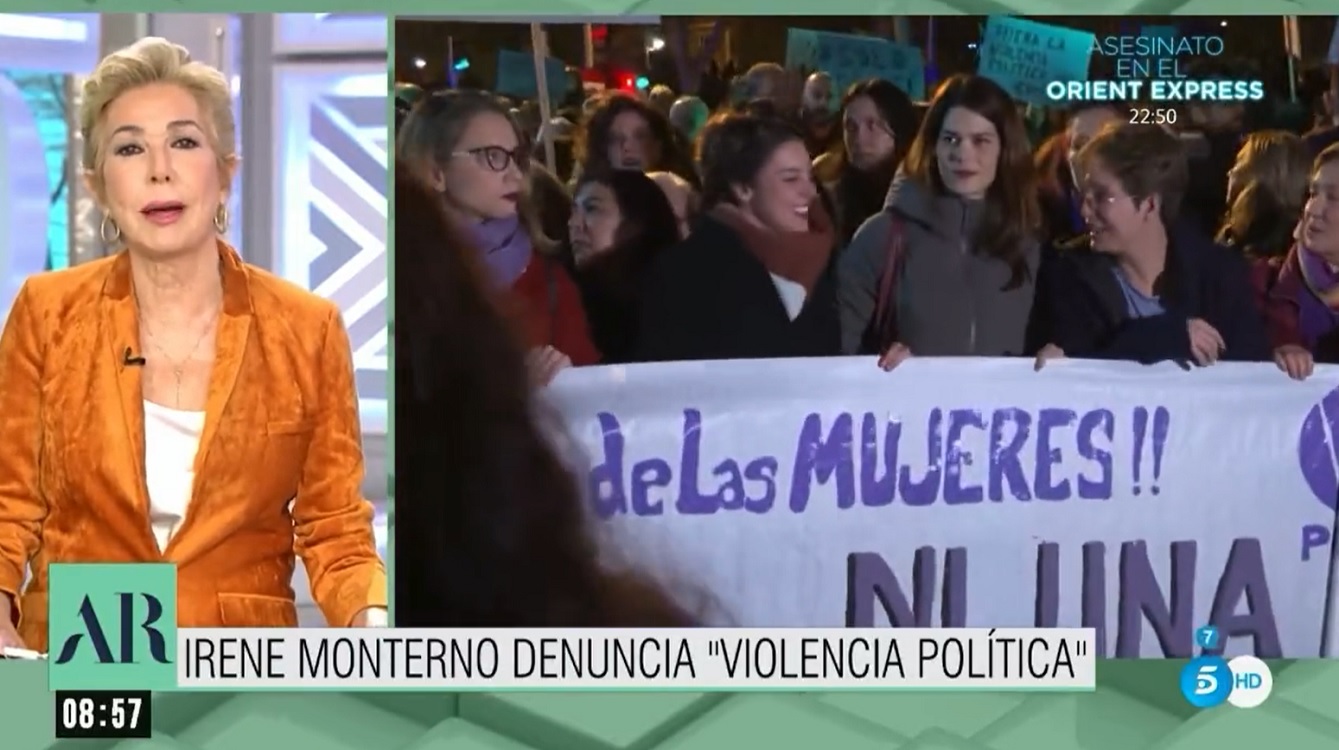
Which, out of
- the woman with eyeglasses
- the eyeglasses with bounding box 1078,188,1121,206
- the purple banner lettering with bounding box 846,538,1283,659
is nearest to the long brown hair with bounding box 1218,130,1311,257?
the eyeglasses with bounding box 1078,188,1121,206

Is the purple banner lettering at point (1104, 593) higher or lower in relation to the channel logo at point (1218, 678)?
higher

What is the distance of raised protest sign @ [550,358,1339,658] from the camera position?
189 cm

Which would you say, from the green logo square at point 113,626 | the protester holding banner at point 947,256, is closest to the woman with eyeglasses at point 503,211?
the protester holding banner at point 947,256

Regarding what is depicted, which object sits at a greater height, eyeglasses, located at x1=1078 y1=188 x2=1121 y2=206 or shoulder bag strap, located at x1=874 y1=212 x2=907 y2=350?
eyeglasses, located at x1=1078 y1=188 x2=1121 y2=206

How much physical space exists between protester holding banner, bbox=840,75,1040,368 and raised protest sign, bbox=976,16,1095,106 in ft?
0.18

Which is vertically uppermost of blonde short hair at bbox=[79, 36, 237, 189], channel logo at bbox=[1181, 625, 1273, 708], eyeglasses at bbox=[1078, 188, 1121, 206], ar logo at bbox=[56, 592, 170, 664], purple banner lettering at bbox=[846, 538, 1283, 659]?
blonde short hair at bbox=[79, 36, 237, 189]

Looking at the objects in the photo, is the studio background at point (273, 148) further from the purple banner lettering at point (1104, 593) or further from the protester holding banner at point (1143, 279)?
the protester holding banner at point (1143, 279)

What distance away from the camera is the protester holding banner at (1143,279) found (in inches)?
74.1

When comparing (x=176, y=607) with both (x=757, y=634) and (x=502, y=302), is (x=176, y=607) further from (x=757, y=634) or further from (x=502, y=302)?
(x=757, y=634)

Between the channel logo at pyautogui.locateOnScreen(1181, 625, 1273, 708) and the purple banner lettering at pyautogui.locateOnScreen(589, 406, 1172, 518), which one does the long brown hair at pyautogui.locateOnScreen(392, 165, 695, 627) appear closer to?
the purple banner lettering at pyautogui.locateOnScreen(589, 406, 1172, 518)

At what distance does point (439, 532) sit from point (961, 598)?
562mm

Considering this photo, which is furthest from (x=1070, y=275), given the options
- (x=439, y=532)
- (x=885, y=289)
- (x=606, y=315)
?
(x=439, y=532)

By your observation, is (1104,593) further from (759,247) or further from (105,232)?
(105,232)

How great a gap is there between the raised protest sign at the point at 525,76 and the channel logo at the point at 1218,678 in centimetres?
90
